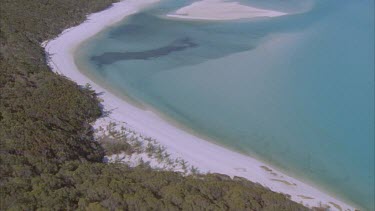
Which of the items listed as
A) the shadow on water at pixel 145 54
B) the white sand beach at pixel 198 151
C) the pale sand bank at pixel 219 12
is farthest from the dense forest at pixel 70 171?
the pale sand bank at pixel 219 12

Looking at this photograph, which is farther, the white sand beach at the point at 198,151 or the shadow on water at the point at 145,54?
the shadow on water at the point at 145,54

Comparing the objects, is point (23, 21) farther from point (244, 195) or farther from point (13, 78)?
point (244, 195)

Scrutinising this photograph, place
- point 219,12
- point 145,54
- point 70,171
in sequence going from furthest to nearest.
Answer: point 219,12, point 145,54, point 70,171

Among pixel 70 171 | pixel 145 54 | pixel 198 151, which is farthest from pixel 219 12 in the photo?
pixel 70 171

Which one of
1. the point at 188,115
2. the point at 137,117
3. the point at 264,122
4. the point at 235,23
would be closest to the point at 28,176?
the point at 137,117

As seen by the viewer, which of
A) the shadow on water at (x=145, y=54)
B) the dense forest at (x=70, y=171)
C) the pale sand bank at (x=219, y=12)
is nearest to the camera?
the dense forest at (x=70, y=171)

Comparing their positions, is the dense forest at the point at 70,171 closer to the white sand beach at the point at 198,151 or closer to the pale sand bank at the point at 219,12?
the white sand beach at the point at 198,151

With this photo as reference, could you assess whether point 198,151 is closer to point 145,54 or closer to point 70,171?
point 70,171

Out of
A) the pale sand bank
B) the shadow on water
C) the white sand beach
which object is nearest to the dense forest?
the white sand beach
